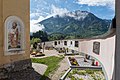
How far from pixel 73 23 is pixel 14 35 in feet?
21.2

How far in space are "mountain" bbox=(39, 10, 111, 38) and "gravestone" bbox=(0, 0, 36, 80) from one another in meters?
4.21

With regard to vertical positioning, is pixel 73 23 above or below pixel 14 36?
above

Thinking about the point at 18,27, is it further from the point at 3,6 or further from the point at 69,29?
the point at 69,29

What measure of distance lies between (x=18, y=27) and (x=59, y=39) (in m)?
4.17

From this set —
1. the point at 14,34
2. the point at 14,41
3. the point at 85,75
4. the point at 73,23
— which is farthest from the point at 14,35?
the point at 73,23

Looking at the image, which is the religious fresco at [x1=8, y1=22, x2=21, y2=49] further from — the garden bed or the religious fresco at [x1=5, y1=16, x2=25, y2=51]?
the garden bed

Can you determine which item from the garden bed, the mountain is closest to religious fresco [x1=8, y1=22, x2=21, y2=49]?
the garden bed

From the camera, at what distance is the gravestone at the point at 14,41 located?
567 cm

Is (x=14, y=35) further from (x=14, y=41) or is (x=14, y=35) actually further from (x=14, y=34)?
(x=14, y=41)

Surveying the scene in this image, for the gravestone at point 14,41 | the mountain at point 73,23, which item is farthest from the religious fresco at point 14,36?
the mountain at point 73,23

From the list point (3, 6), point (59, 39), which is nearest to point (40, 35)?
point (59, 39)

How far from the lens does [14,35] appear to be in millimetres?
6086

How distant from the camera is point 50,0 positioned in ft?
43.0

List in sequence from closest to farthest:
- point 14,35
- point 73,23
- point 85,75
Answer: point 85,75 → point 14,35 → point 73,23
